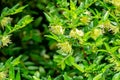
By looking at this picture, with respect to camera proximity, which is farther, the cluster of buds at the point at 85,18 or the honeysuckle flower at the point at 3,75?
the cluster of buds at the point at 85,18

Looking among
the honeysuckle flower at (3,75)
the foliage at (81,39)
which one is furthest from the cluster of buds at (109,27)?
the honeysuckle flower at (3,75)

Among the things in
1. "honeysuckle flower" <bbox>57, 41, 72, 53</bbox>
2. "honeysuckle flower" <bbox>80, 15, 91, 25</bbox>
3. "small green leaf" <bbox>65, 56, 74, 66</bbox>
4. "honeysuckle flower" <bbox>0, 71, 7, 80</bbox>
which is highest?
"honeysuckle flower" <bbox>80, 15, 91, 25</bbox>

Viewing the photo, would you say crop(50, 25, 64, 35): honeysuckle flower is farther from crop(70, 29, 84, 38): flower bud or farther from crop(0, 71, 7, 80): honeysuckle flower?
crop(0, 71, 7, 80): honeysuckle flower

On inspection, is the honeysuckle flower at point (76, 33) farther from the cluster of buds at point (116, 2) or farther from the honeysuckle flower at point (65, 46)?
the cluster of buds at point (116, 2)

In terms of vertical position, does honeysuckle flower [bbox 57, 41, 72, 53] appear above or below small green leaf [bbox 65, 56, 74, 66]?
above

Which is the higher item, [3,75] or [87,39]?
[87,39]

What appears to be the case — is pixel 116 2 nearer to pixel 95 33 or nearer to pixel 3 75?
pixel 95 33

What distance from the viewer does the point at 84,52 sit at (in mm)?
1572

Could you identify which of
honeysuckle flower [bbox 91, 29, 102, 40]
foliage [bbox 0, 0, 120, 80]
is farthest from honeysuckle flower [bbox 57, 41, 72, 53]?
honeysuckle flower [bbox 91, 29, 102, 40]

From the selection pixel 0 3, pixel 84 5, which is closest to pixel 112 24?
pixel 84 5

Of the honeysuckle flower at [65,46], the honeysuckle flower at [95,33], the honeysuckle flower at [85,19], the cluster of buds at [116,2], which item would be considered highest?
the cluster of buds at [116,2]

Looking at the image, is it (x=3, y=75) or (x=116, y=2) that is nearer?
(x=3, y=75)

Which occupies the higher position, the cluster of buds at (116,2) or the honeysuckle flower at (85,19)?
the cluster of buds at (116,2)

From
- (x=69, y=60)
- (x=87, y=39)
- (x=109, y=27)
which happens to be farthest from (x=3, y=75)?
(x=109, y=27)
